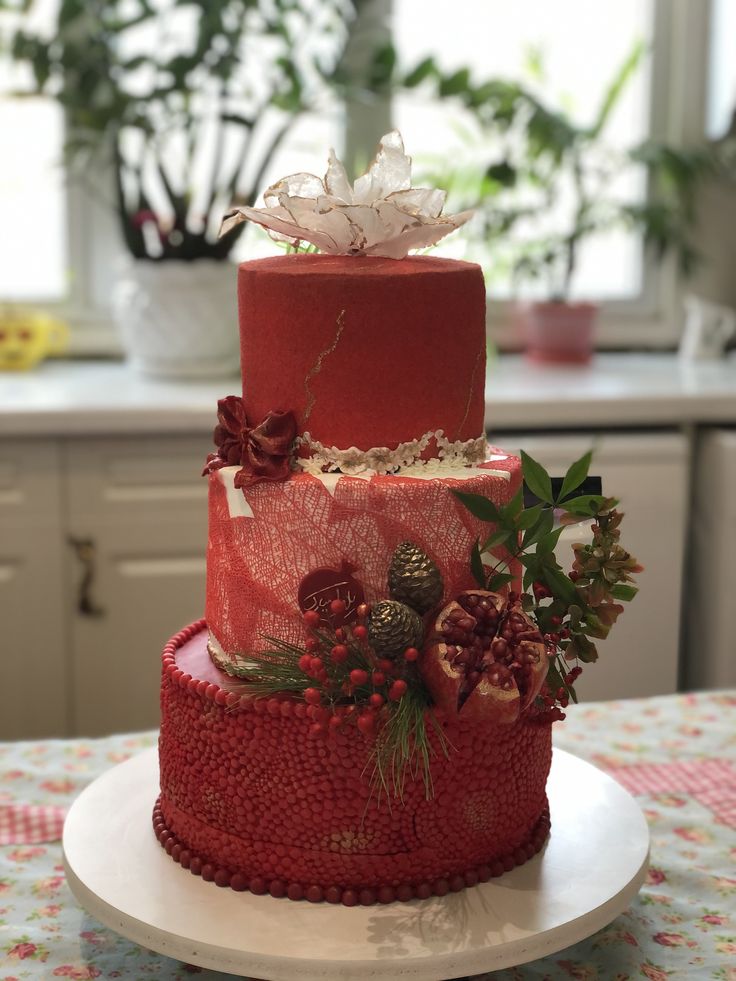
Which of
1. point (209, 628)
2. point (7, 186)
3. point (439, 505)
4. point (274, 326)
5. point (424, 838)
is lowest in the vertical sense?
point (424, 838)

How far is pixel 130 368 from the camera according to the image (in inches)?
101

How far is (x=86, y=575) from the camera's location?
213 cm

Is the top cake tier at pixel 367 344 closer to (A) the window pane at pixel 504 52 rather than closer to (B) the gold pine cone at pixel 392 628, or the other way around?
(B) the gold pine cone at pixel 392 628

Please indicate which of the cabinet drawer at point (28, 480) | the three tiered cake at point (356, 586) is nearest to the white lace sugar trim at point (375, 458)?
the three tiered cake at point (356, 586)

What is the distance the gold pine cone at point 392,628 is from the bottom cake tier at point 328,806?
6cm

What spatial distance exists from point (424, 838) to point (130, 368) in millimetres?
1861

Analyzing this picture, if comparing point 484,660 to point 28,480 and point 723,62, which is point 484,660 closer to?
point 28,480

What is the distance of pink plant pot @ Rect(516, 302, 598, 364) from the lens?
2.69 meters

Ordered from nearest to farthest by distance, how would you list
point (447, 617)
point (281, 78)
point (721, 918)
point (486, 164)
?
1. point (447, 617)
2. point (721, 918)
3. point (281, 78)
4. point (486, 164)

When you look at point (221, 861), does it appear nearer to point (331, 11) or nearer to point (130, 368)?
point (130, 368)

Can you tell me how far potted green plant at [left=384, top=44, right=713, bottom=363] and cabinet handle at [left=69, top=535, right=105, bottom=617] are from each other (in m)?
1.07

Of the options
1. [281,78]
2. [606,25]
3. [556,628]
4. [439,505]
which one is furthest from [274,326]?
[606,25]

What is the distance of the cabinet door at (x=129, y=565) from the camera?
212 cm

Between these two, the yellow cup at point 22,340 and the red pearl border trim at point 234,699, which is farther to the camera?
the yellow cup at point 22,340
